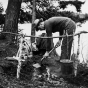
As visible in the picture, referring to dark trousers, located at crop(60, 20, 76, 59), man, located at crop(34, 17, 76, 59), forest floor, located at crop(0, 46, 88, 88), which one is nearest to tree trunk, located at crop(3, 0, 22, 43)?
forest floor, located at crop(0, 46, 88, 88)

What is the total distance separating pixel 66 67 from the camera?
5.18m

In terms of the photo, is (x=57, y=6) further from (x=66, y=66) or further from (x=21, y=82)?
(x=21, y=82)

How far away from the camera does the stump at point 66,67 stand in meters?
5.05

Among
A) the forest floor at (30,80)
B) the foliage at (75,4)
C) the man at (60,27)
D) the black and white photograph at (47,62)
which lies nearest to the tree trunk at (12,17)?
the black and white photograph at (47,62)

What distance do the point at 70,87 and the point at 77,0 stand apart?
7.46 meters

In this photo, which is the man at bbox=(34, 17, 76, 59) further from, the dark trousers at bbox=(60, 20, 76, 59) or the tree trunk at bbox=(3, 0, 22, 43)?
the tree trunk at bbox=(3, 0, 22, 43)

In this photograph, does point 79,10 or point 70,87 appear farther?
point 79,10

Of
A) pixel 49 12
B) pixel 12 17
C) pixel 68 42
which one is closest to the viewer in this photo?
Answer: pixel 68 42

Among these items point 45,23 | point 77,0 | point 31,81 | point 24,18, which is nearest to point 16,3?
point 24,18

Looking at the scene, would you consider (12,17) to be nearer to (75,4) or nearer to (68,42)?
(75,4)

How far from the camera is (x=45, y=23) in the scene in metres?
4.91

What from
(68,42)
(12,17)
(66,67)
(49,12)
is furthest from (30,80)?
(49,12)

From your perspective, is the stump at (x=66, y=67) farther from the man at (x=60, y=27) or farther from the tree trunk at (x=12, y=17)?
the tree trunk at (x=12, y=17)

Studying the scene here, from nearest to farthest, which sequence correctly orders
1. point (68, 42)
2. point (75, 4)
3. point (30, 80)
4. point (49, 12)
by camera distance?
point (30, 80) < point (68, 42) < point (75, 4) < point (49, 12)
